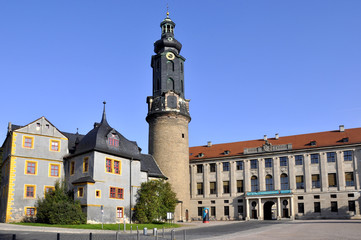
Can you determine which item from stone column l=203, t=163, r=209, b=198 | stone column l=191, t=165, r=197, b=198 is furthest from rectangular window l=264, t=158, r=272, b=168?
stone column l=191, t=165, r=197, b=198

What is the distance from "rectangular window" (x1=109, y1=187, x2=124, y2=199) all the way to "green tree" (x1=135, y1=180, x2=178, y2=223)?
7.70ft

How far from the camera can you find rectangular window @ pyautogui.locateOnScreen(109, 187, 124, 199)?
134 ft

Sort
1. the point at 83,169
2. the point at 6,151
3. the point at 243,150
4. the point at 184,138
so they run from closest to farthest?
the point at 83,169 → the point at 6,151 → the point at 184,138 → the point at 243,150

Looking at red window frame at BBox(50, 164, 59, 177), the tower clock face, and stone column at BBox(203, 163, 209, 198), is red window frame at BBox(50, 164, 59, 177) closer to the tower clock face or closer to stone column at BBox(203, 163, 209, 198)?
the tower clock face

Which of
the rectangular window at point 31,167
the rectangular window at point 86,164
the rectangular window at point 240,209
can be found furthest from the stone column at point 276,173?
A: the rectangular window at point 31,167

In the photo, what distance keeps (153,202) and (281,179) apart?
90.3ft

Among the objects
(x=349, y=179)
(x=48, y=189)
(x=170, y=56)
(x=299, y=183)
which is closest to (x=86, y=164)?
(x=48, y=189)

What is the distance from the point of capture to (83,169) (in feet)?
133

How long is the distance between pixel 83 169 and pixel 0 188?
1084 cm

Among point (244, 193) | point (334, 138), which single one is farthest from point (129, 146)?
point (334, 138)

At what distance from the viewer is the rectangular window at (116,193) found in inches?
1607

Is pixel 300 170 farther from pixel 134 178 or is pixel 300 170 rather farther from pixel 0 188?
pixel 0 188

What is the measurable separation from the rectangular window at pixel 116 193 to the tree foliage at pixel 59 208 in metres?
3.79

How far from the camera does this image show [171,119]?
5694 cm
